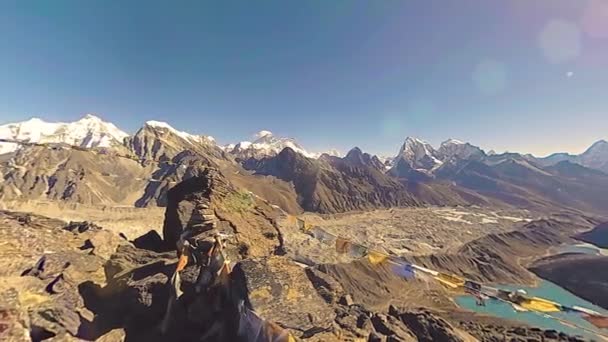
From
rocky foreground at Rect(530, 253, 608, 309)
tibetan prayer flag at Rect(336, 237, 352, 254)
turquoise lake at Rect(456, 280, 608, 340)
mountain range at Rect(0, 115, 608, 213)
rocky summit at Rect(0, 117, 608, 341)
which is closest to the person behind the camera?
rocky summit at Rect(0, 117, 608, 341)

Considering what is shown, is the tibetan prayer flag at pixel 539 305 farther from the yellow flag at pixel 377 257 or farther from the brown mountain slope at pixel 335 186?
the brown mountain slope at pixel 335 186

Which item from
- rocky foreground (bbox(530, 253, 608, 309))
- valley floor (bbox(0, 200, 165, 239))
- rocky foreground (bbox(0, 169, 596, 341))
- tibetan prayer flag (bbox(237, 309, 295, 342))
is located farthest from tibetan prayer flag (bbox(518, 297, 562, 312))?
rocky foreground (bbox(530, 253, 608, 309))

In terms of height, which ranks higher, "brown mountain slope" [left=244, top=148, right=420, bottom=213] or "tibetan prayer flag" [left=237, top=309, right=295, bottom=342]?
"brown mountain slope" [left=244, top=148, right=420, bottom=213]

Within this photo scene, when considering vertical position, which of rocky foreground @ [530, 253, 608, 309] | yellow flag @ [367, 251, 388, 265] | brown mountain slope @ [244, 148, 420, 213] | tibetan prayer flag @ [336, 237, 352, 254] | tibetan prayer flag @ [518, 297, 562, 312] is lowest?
rocky foreground @ [530, 253, 608, 309]

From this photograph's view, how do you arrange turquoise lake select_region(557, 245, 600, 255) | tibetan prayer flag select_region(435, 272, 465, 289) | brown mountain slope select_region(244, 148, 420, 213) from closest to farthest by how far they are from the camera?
tibetan prayer flag select_region(435, 272, 465, 289) < turquoise lake select_region(557, 245, 600, 255) < brown mountain slope select_region(244, 148, 420, 213)

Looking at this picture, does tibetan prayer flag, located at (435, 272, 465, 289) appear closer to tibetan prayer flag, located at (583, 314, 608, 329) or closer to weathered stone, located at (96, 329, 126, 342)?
tibetan prayer flag, located at (583, 314, 608, 329)

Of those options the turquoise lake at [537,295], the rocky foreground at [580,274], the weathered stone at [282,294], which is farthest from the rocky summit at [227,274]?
the turquoise lake at [537,295]

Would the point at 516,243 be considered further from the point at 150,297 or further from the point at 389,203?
the point at 150,297

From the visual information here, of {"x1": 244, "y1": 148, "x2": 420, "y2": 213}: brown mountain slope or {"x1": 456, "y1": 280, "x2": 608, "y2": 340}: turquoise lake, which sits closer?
{"x1": 456, "y1": 280, "x2": 608, "y2": 340}: turquoise lake

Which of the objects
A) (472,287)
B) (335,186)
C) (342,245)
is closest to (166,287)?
(342,245)
